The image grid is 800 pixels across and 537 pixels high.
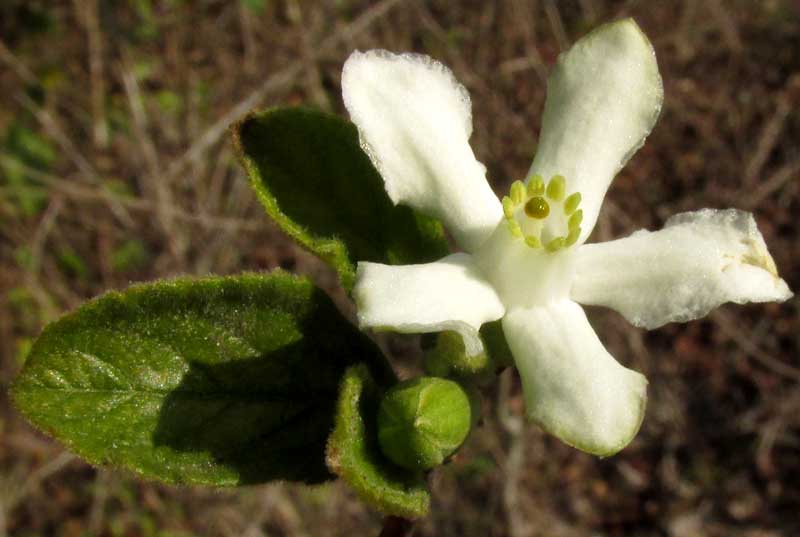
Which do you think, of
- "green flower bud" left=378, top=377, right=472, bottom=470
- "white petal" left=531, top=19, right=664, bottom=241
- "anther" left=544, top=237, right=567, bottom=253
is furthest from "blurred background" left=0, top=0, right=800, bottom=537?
"green flower bud" left=378, top=377, right=472, bottom=470

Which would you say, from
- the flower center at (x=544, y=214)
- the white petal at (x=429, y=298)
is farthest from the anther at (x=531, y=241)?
the white petal at (x=429, y=298)

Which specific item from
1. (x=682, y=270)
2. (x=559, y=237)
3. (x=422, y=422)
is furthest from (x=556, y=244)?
(x=422, y=422)

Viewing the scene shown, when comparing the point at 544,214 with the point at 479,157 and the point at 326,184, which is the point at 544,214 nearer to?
the point at 326,184

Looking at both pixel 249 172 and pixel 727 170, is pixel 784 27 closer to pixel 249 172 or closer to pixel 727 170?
pixel 727 170

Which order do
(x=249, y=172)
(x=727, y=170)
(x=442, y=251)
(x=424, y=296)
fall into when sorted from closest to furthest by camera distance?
1. (x=424, y=296)
2. (x=249, y=172)
3. (x=442, y=251)
4. (x=727, y=170)

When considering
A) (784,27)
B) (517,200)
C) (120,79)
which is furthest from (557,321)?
(784,27)

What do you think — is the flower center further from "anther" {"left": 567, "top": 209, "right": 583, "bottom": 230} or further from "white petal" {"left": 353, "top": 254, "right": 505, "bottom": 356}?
"white petal" {"left": 353, "top": 254, "right": 505, "bottom": 356}

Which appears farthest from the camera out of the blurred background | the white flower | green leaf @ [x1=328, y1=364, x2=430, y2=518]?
the blurred background
